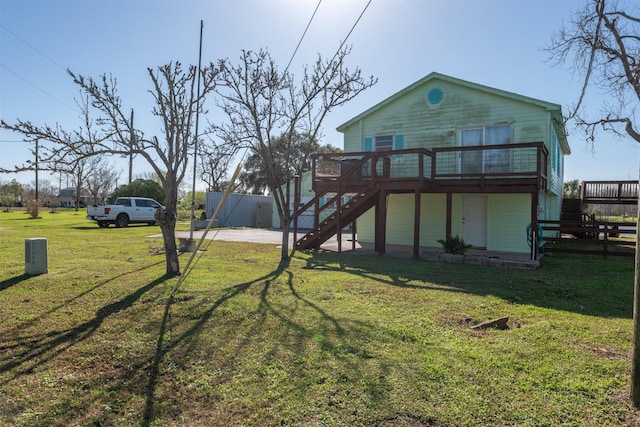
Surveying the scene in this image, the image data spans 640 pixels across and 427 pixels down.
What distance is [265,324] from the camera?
189 inches

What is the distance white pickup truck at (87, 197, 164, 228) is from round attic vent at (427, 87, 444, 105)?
1485cm

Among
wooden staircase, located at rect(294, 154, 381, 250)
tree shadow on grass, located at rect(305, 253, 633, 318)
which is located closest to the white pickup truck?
wooden staircase, located at rect(294, 154, 381, 250)

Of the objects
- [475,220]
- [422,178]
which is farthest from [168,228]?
[475,220]

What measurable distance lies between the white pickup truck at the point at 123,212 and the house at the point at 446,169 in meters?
12.9

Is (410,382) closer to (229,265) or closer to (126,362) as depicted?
(126,362)

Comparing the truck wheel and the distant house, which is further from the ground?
the distant house

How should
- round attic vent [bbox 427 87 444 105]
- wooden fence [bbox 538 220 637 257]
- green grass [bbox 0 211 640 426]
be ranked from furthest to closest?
1. round attic vent [bbox 427 87 444 105]
2. wooden fence [bbox 538 220 637 257]
3. green grass [bbox 0 211 640 426]

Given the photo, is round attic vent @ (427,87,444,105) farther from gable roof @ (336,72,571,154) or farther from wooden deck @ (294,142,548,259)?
wooden deck @ (294,142,548,259)

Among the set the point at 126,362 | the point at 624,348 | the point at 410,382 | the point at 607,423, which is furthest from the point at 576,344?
the point at 126,362

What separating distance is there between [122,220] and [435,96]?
58.8 ft

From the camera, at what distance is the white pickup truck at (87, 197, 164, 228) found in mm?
22031

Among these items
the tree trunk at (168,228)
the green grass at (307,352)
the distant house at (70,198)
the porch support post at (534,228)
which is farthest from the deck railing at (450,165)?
the distant house at (70,198)

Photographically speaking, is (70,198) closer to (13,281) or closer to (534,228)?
(13,281)

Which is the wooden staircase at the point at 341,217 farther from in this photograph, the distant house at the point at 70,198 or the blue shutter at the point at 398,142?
the distant house at the point at 70,198
